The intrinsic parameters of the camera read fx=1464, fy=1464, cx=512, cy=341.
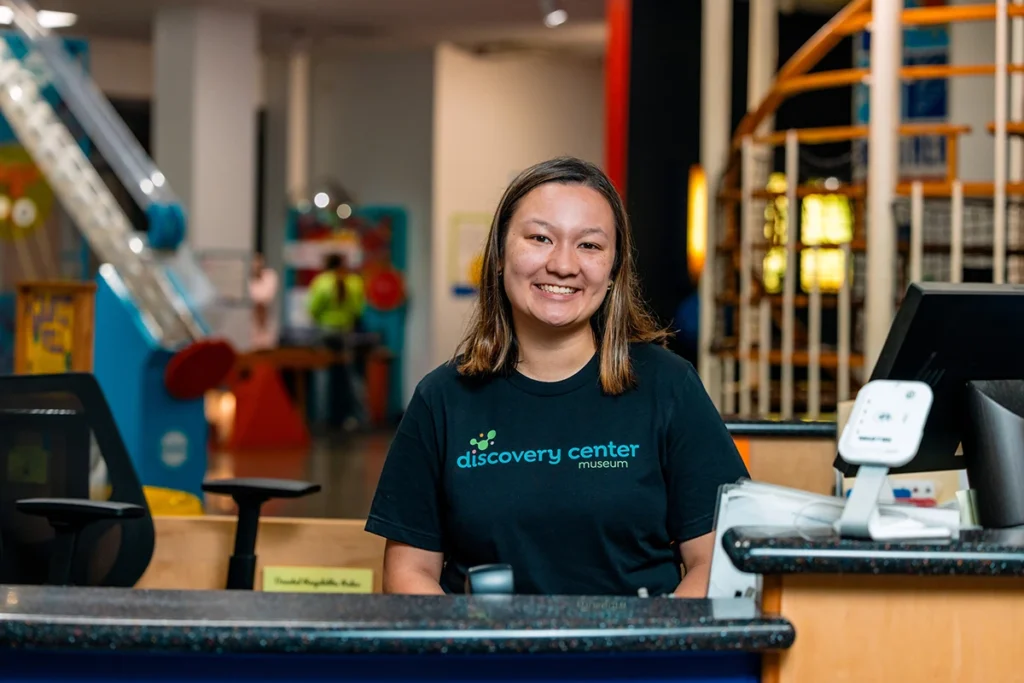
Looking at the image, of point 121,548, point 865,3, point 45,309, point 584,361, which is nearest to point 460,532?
point 584,361

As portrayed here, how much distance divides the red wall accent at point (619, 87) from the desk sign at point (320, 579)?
6.71 meters

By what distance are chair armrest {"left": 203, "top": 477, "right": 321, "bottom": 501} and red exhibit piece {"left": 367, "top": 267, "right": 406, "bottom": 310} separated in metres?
13.3

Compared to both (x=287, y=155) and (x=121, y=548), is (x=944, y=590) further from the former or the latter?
(x=287, y=155)

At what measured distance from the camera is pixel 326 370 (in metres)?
15.8

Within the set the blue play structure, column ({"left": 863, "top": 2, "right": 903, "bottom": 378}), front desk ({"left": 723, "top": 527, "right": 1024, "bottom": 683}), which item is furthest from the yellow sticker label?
the blue play structure

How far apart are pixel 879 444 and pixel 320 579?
2.15 meters

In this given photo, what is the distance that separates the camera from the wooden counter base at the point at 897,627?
1.62 m

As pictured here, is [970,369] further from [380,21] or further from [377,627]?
→ [380,21]

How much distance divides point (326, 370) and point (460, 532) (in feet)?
44.5

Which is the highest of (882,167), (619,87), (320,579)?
(619,87)

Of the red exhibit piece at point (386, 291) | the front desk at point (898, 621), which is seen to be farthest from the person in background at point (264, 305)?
the front desk at point (898, 621)

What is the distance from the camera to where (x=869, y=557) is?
5.18ft

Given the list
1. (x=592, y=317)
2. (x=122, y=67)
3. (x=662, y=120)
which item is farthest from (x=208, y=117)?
(x=592, y=317)

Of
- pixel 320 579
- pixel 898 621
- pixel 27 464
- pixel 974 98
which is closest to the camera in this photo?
pixel 898 621
